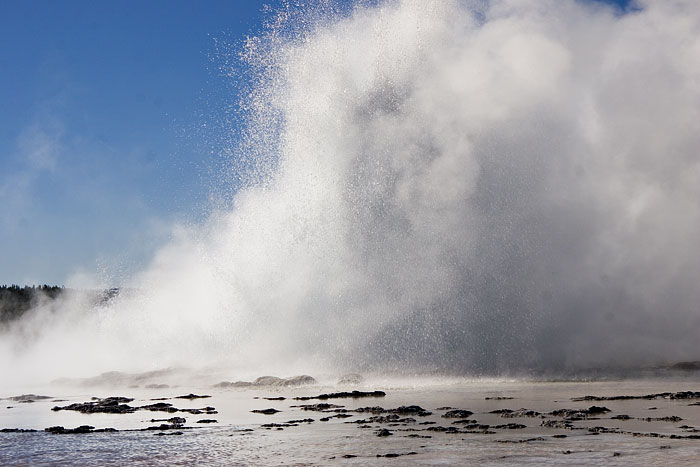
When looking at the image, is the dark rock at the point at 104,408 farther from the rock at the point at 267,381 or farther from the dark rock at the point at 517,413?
the dark rock at the point at 517,413

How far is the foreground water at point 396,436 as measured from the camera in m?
13.8

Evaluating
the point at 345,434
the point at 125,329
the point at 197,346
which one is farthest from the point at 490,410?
the point at 125,329

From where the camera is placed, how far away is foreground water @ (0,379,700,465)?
13.8m

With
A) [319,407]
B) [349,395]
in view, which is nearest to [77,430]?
[319,407]

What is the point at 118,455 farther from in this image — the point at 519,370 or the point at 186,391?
the point at 519,370

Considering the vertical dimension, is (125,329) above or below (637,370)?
above

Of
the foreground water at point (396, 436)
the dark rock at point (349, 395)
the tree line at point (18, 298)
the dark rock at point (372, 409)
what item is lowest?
the foreground water at point (396, 436)

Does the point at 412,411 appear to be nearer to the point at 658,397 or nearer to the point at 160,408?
the point at 658,397

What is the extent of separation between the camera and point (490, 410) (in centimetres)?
2134

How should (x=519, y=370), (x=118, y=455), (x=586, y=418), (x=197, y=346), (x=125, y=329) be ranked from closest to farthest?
(x=118, y=455) → (x=586, y=418) → (x=519, y=370) → (x=197, y=346) → (x=125, y=329)

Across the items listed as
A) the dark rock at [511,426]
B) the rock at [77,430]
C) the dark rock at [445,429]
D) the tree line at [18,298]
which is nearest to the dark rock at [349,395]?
the rock at [77,430]

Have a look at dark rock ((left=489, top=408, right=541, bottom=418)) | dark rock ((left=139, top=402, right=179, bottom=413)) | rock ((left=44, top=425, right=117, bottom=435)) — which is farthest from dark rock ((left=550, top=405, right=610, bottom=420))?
dark rock ((left=139, top=402, right=179, bottom=413))

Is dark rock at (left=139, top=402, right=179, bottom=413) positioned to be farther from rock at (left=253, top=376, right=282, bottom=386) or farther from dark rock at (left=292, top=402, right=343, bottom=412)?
rock at (left=253, top=376, right=282, bottom=386)

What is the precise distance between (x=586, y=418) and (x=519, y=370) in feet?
55.8
